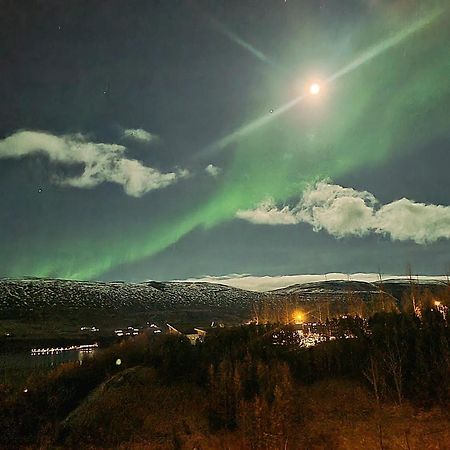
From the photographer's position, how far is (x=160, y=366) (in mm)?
28609

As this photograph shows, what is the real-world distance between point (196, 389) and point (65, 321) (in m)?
94.1

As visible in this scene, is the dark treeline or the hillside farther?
the hillside

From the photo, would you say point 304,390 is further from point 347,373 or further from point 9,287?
point 9,287

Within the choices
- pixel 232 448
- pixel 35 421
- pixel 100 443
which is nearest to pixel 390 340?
pixel 232 448

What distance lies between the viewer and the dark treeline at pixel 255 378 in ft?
65.8

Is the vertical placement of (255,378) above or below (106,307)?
below

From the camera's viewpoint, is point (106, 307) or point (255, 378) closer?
point (255, 378)

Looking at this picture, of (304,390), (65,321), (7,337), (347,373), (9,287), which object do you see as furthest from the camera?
(9,287)

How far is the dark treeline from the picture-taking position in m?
20.0

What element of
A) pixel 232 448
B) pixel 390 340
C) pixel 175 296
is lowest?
pixel 232 448

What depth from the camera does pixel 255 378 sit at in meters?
23.4

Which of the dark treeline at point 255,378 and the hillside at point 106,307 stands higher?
the hillside at point 106,307

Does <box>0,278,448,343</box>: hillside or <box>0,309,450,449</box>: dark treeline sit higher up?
→ <box>0,278,448,343</box>: hillside

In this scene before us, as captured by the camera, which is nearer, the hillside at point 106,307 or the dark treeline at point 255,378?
the dark treeline at point 255,378
